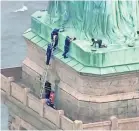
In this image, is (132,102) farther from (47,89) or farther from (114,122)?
(47,89)

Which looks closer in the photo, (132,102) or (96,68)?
(96,68)

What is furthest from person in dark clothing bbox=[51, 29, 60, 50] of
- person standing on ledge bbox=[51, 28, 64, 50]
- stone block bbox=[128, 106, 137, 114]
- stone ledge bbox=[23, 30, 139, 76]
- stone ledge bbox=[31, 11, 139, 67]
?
stone block bbox=[128, 106, 137, 114]

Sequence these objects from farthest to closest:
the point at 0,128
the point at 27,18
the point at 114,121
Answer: the point at 27,18
the point at 0,128
the point at 114,121

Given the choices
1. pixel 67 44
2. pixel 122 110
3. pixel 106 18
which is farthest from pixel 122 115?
pixel 106 18

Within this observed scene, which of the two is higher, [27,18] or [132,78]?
[132,78]

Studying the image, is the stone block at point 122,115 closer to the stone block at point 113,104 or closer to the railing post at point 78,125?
the stone block at point 113,104

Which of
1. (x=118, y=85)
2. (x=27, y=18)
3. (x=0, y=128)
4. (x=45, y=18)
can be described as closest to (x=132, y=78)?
(x=118, y=85)

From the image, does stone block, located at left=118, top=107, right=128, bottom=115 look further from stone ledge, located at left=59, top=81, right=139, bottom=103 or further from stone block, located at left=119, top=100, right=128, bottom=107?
stone ledge, located at left=59, top=81, right=139, bottom=103

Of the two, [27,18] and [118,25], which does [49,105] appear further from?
[27,18]
